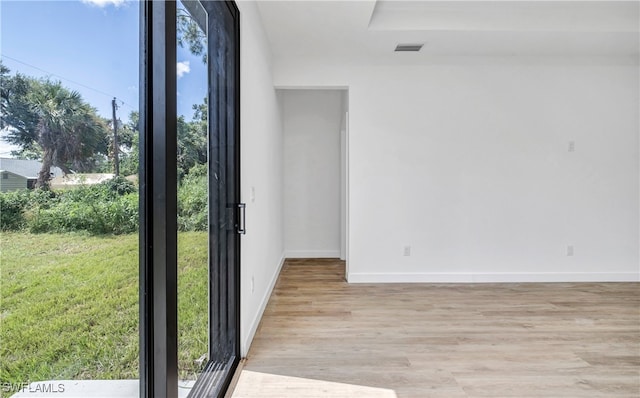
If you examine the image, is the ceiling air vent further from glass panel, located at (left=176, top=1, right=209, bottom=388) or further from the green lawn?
the green lawn

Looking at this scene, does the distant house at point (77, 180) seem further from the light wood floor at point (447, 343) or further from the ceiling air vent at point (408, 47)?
the ceiling air vent at point (408, 47)

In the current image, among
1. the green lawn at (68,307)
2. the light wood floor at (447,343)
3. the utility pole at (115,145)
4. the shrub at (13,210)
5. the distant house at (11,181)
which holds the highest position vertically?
the utility pole at (115,145)

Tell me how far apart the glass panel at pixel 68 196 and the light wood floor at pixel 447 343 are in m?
1.21

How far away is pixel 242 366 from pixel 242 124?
145 cm

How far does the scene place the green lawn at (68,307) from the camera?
2.24 ft

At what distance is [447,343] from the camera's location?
8.09ft

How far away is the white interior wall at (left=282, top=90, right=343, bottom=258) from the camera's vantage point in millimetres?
5277

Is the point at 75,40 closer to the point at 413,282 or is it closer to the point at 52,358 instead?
the point at 52,358

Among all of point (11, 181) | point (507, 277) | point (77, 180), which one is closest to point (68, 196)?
point (77, 180)

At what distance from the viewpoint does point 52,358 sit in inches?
30.7

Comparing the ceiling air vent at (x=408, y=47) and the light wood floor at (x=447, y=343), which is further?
the ceiling air vent at (x=408, y=47)

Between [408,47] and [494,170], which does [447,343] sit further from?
[408,47]

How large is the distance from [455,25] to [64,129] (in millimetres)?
3369

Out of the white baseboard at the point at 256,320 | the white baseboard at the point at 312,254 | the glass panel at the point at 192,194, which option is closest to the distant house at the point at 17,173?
the glass panel at the point at 192,194
